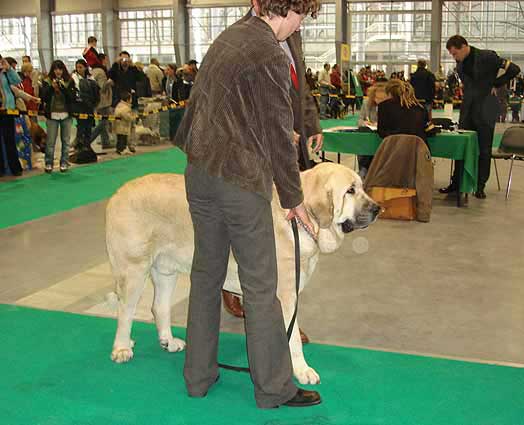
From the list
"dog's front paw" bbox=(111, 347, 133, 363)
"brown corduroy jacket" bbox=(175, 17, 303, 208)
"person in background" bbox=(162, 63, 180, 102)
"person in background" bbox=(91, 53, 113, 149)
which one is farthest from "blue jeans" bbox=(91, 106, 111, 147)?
"brown corduroy jacket" bbox=(175, 17, 303, 208)

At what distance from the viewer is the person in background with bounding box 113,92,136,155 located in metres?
12.6

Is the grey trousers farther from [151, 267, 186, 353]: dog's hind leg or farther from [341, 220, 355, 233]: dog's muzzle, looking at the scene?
[151, 267, 186, 353]: dog's hind leg

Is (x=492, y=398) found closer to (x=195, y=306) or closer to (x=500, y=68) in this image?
(x=195, y=306)

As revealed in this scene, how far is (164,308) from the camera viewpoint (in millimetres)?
3451

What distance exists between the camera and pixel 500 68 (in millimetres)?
7598

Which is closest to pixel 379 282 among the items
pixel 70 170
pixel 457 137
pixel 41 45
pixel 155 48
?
pixel 457 137

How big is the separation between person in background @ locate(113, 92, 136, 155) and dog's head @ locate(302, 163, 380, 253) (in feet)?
33.2

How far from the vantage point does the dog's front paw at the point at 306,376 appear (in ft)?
9.91

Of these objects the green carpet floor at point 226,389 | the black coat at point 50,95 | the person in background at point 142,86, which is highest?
the person in background at point 142,86

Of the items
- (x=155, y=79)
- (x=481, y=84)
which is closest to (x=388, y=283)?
(x=481, y=84)

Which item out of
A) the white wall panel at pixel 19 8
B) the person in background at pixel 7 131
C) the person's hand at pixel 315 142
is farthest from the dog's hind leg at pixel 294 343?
the white wall panel at pixel 19 8

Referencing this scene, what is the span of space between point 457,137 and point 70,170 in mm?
6020

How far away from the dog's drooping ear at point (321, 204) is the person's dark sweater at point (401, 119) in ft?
14.6

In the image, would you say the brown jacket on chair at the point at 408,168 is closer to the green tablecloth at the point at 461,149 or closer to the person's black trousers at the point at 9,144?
the green tablecloth at the point at 461,149
